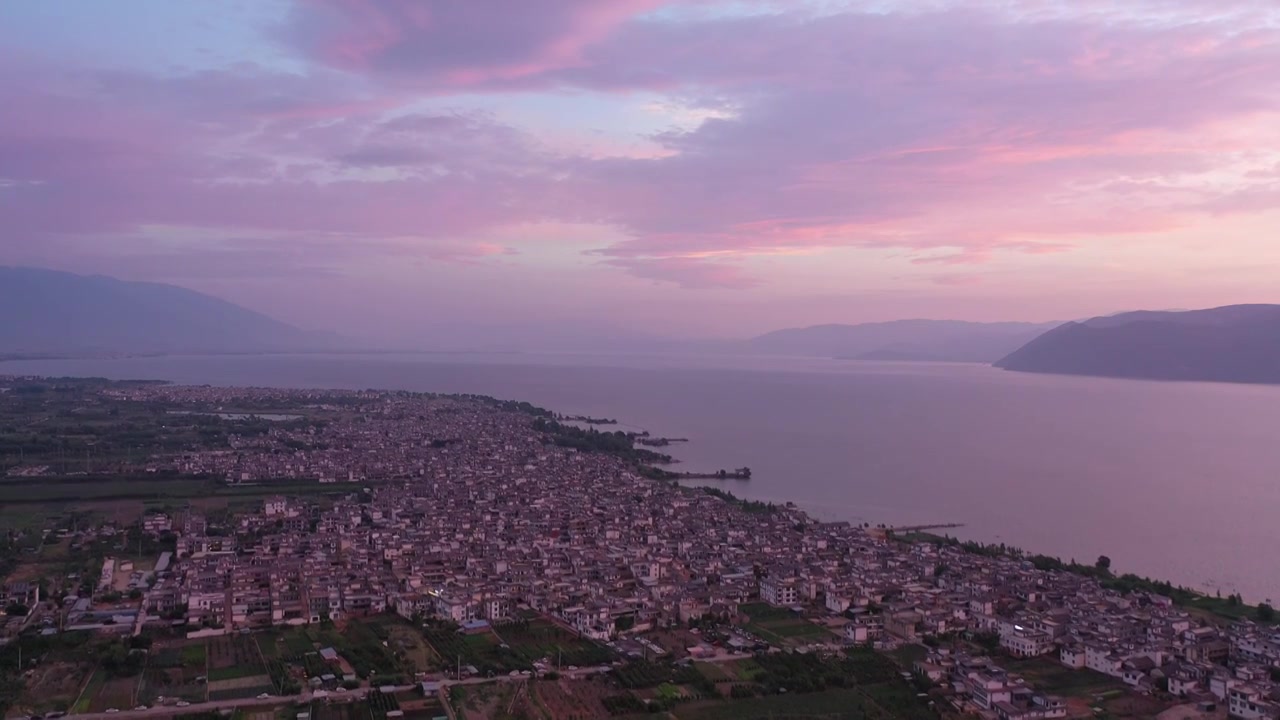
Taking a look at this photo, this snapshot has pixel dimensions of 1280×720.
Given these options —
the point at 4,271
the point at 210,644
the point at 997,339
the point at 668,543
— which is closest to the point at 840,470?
the point at 668,543

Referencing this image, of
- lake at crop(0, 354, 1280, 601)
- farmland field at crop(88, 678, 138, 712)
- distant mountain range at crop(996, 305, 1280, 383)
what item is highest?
distant mountain range at crop(996, 305, 1280, 383)

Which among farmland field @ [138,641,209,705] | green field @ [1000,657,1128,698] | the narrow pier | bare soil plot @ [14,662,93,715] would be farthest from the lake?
bare soil plot @ [14,662,93,715]

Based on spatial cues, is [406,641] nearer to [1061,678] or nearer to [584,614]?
[584,614]

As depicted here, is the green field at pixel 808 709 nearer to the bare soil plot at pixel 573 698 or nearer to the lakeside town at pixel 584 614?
the lakeside town at pixel 584 614

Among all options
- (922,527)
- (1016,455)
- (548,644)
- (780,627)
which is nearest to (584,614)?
(548,644)

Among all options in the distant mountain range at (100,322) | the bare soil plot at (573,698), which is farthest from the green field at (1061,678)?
the distant mountain range at (100,322)

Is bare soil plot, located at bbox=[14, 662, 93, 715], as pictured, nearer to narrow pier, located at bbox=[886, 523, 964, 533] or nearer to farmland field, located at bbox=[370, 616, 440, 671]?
farmland field, located at bbox=[370, 616, 440, 671]

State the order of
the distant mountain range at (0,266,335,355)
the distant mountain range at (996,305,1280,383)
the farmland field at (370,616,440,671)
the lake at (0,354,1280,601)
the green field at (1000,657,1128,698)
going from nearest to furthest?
1. the green field at (1000,657,1128,698)
2. the farmland field at (370,616,440,671)
3. the lake at (0,354,1280,601)
4. the distant mountain range at (996,305,1280,383)
5. the distant mountain range at (0,266,335,355)
